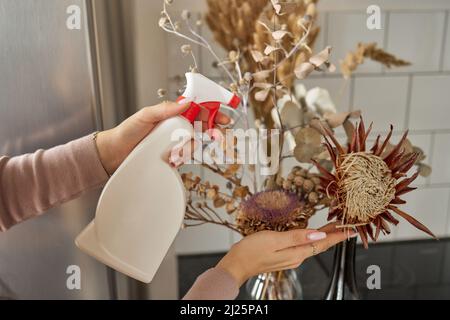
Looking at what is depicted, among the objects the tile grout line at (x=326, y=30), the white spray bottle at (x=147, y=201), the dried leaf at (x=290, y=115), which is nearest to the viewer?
the white spray bottle at (x=147, y=201)

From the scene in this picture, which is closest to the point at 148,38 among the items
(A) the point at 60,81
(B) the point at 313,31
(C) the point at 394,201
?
(A) the point at 60,81

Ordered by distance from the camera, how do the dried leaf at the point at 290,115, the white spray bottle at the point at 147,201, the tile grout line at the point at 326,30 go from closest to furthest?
the white spray bottle at the point at 147,201 < the dried leaf at the point at 290,115 < the tile grout line at the point at 326,30

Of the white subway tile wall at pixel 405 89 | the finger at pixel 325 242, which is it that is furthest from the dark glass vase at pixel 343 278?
the white subway tile wall at pixel 405 89

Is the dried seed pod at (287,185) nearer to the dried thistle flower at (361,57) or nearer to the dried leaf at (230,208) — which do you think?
the dried leaf at (230,208)

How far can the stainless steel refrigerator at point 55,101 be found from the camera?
0.52m

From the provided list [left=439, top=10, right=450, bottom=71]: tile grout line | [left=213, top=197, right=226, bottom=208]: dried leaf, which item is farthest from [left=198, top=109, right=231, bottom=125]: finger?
[left=439, top=10, right=450, bottom=71]: tile grout line

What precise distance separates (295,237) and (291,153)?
108 mm

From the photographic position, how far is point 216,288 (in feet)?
1.58

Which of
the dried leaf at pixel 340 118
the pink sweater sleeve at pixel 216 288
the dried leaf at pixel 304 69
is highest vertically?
the dried leaf at pixel 304 69

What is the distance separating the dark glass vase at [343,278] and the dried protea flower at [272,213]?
0.29ft

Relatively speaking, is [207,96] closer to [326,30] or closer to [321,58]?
[321,58]

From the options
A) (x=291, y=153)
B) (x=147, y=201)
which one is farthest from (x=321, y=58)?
(x=147, y=201)
